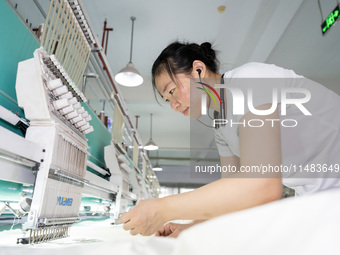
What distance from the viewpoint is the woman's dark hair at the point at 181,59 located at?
1285 mm

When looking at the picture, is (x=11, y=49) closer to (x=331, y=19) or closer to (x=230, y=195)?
(x=230, y=195)

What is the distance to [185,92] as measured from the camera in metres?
1.28

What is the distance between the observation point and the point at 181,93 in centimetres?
129

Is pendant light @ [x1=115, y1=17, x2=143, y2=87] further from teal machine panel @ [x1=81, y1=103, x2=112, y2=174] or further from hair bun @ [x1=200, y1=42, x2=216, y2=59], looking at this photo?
hair bun @ [x1=200, y1=42, x2=216, y2=59]

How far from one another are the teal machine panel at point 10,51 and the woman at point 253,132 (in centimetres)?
71

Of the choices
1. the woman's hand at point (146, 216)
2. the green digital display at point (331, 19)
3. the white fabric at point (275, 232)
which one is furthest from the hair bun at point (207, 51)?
the green digital display at point (331, 19)

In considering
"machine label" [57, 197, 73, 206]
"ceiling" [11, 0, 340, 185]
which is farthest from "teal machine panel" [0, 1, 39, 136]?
"ceiling" [11, 0, 340, 185]

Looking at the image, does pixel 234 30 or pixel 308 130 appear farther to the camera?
pixel 234 30

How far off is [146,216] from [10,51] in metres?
1.12

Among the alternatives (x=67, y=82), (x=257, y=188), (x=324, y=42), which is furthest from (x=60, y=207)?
(x=324, y=42)

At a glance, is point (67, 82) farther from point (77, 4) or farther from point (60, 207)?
point (60, 207)

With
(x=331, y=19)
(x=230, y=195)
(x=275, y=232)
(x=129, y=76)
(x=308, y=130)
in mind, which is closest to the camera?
(x=275, y=232)

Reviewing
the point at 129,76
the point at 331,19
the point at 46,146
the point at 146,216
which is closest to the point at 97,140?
the point at 129,76

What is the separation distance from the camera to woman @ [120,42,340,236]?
72 centimetres
